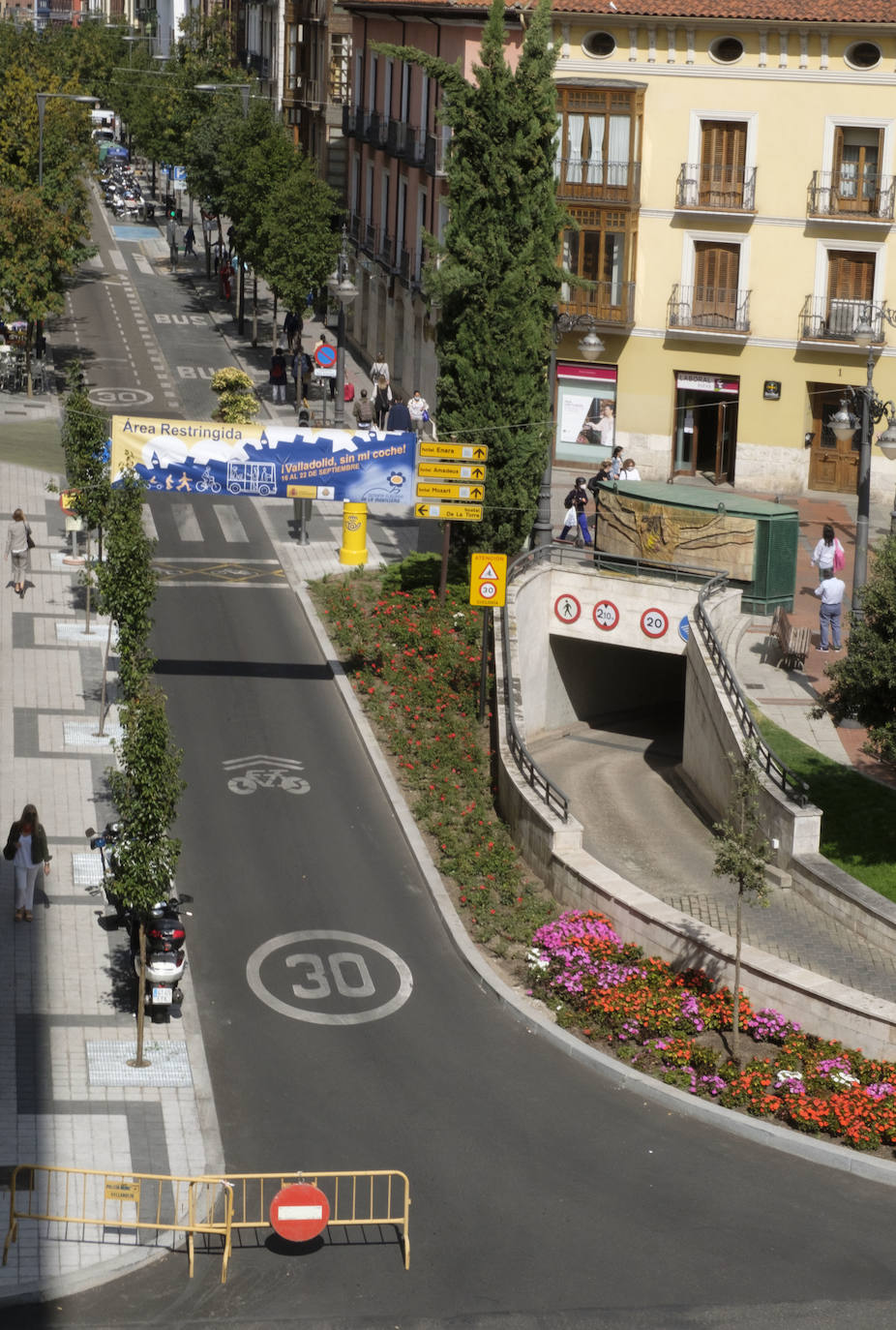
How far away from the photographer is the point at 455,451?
1474 inches

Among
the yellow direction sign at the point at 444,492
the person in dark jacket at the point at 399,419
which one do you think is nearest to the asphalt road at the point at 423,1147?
the yellow direction sign at the point at 444,492

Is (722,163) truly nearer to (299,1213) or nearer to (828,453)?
(828,453)

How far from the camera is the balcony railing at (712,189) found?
53.0 m

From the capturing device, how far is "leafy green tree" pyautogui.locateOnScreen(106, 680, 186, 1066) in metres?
23.5

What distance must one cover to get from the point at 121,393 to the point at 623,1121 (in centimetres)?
4204

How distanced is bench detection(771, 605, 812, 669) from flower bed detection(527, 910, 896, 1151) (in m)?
11.3

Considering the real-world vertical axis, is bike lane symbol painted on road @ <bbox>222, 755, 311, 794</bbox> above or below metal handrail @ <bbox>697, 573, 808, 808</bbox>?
below

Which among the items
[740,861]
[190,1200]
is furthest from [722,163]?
[190,1200]

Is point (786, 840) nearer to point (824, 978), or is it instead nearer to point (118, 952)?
point (824, 978)

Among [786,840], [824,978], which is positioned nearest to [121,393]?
[786,840]

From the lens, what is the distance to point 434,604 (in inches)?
1593

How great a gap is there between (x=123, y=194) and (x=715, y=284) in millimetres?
59327

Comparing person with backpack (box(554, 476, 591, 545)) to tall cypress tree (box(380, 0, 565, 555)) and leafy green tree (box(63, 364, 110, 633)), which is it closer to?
tall cypress tree (box(380, 0, 565, 555))

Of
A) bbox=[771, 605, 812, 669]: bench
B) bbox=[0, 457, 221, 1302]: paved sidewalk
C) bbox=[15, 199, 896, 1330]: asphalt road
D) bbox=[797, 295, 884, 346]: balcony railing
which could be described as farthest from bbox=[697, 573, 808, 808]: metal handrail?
bbox=[797, 295, 884, 346]: balcony railing
